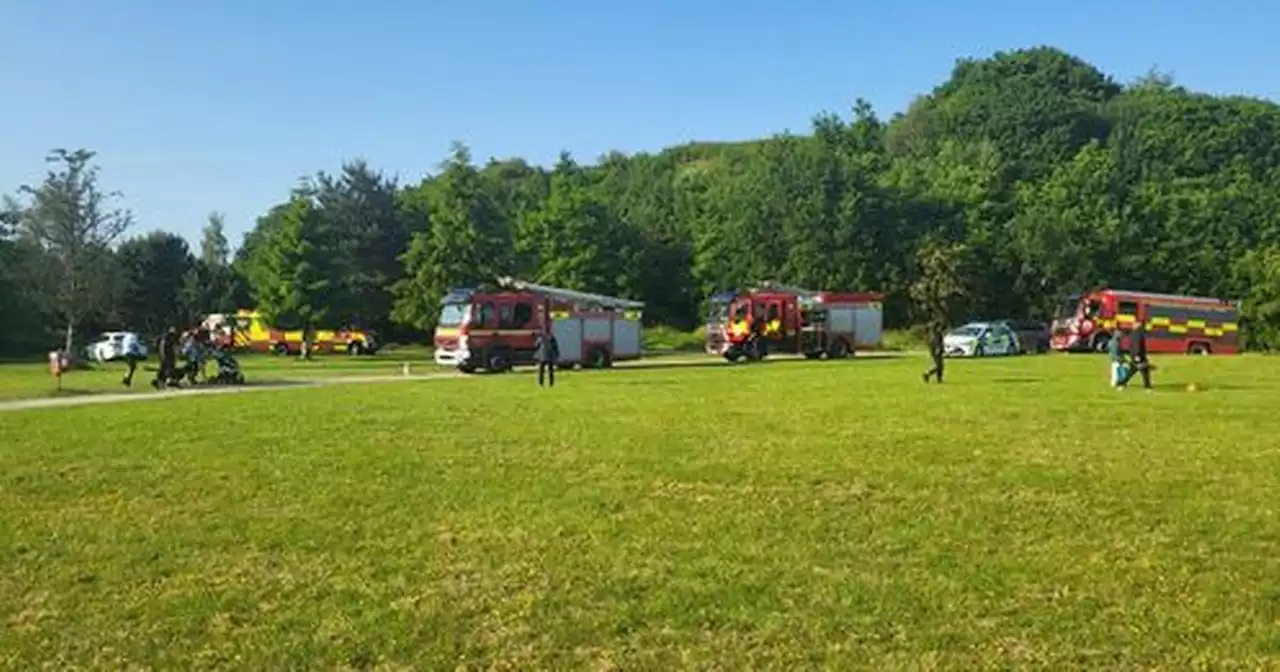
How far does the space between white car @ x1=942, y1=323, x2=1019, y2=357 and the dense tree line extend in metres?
14.6

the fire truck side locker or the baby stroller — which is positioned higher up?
Answer: the fire truck side locker

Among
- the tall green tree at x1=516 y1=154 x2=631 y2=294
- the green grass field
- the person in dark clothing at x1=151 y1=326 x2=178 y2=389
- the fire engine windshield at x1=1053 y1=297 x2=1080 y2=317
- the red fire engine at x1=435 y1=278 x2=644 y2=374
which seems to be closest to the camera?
the green grass field

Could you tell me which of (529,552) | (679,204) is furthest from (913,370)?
(679,204)

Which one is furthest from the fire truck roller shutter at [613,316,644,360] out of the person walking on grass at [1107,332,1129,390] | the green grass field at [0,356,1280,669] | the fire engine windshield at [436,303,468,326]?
the green grass field at [0,356,1280,669]

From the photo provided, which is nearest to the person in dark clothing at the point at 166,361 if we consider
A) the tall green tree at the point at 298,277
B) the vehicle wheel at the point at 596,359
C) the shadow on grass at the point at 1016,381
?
the vehicle wheel at the point at 596,359

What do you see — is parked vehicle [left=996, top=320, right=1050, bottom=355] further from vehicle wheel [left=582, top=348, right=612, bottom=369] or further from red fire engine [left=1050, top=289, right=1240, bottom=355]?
vehicle wheel [left=582, top=348, right=612, bottom=369]

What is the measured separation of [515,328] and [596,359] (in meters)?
4.70

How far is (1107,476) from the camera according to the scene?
505 inches

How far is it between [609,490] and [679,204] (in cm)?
8857

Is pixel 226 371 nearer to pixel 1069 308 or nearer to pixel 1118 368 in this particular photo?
pixel 1118 368

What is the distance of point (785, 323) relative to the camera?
50.7 m

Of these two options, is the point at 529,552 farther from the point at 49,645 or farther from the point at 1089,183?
the point at 1089,183

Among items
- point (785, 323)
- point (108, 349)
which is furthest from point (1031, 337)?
point (108, 349)

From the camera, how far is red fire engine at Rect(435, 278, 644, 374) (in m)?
41.0
